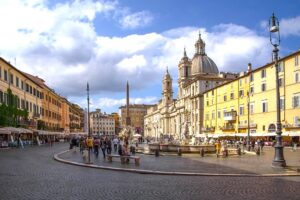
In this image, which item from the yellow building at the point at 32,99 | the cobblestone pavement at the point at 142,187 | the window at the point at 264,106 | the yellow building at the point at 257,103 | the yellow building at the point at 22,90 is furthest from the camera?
the window at the point at 264,106

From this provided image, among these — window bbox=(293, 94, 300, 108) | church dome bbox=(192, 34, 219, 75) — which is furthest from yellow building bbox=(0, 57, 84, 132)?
church dome bbox=(192, 34, 219, 75)

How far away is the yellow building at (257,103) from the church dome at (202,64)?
3934 centimetres

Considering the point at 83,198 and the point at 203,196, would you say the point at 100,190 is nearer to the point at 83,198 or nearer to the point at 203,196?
the point at 83,198

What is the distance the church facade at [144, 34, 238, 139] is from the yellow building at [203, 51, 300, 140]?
720 centimetres

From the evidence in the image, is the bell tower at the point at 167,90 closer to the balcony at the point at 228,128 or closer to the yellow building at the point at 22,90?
the balcony at the point at 228,128

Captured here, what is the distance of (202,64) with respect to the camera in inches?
5231

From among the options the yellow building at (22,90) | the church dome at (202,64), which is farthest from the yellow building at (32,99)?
the church dome at (202,64)

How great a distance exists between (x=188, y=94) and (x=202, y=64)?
689 inches

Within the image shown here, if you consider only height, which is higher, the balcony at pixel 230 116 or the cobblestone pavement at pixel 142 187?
the balcony at pixel 230 116

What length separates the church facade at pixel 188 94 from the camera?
108m

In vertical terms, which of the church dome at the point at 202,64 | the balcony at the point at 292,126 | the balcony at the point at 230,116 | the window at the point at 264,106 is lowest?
the balcony at the point at 292,126

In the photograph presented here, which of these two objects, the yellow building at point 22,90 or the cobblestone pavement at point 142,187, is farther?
the yellow building at point 22,90

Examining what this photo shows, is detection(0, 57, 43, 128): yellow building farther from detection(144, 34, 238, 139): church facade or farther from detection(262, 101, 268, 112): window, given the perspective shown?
detection(262, 101, 268, 112): window

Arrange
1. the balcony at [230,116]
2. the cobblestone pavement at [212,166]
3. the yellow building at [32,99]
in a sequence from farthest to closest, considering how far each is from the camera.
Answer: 1. the balcony at [230,116]
2. the yellow building at [32,99]
3. the cobblestone pavement at [212,166]
